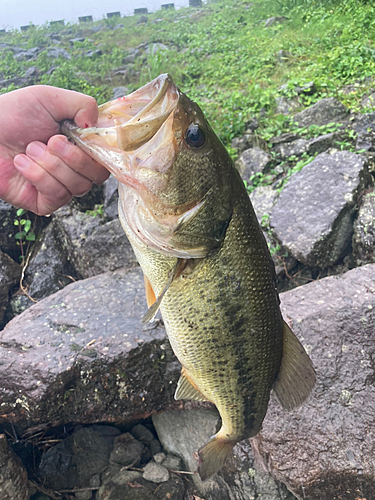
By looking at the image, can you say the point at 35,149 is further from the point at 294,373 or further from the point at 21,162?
the point at 294,373

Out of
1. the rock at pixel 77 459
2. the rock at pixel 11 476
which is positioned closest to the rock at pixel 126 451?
the rock at pixel 77 459

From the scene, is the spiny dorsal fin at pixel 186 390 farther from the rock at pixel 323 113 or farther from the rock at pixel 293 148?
the rock at pixel 323 113

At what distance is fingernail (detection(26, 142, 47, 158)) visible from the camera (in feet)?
5.77

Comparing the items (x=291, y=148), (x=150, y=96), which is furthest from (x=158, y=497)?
(x=291, y=148)

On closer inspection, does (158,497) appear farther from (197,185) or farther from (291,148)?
(291,148)

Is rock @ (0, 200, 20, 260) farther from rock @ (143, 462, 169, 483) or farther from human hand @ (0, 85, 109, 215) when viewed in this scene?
rock @ (143, 462, 169, 483)

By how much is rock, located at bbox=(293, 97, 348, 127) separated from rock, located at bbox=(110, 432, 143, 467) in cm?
417

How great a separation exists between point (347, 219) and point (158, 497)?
3.01 m

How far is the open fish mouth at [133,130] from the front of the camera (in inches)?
53.5

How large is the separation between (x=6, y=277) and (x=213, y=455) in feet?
11.5

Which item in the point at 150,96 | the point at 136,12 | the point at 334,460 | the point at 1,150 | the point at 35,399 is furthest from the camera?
the point at 136,12

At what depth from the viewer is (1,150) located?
1944 millimetres

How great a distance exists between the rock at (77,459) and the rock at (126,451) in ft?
0.19

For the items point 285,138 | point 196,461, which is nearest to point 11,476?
point 196,461
